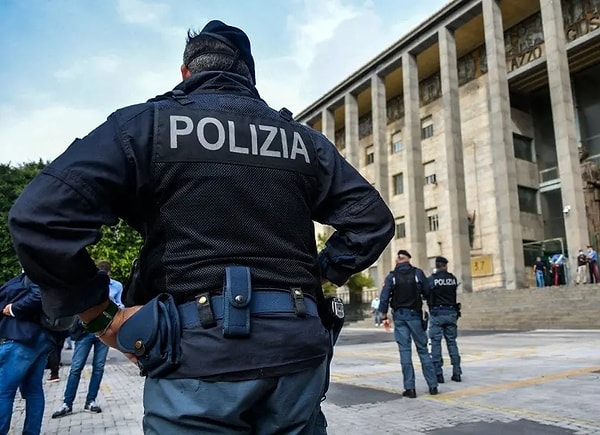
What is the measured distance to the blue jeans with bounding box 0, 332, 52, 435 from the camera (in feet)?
15.4

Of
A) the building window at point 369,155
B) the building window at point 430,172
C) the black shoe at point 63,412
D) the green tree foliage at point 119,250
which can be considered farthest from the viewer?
the building window at point 369,155

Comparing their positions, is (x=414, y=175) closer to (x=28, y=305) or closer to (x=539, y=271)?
(x=539, y=271)

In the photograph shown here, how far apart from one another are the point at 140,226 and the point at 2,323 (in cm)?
361

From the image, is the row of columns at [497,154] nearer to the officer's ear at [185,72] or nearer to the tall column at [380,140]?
the tall column at [380,140]

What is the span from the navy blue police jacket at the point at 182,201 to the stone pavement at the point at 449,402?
3.97 metres

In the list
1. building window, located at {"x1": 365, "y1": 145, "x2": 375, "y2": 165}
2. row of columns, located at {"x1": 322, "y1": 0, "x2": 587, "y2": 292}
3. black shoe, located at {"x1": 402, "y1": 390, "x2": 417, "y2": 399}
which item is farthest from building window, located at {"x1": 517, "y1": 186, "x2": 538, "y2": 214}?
black shoe, located at {"x1": 402, "y1": 390, "x2": 417, "y2": 399}

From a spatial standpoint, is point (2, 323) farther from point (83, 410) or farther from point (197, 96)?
point (197, 96)

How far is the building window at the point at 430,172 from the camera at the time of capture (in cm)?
3609

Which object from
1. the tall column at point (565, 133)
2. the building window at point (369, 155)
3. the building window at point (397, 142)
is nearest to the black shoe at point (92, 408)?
the tall column at point (565, 133)

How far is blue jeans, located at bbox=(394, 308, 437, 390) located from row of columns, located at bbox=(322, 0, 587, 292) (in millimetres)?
20059

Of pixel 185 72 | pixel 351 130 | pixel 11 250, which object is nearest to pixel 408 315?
pixel 185 72

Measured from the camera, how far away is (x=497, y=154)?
2747cm

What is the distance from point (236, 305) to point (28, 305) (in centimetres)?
372

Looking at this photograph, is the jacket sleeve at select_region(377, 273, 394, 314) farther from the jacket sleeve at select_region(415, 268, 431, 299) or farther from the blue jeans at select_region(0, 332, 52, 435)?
the blue jeans at select_region(0, 332, 52, 435)
